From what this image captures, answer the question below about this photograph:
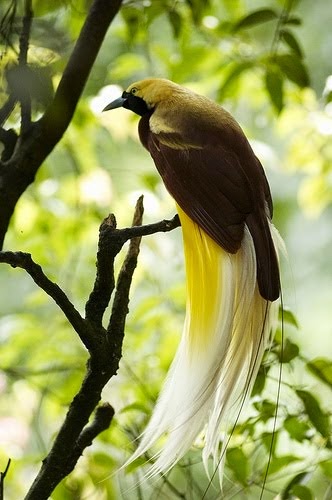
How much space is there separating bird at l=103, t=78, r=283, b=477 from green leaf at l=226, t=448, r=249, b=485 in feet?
0.12

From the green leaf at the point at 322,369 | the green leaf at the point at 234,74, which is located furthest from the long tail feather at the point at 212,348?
the green leaf at the point at 234,74

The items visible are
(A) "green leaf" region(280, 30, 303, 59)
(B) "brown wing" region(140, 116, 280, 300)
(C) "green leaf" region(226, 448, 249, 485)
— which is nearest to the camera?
(B) "brown wing" region(140, 116, 280, 300)

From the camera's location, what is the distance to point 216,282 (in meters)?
1.09

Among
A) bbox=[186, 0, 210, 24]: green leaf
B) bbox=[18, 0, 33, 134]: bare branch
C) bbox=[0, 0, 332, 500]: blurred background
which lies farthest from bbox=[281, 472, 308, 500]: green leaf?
bbox=[186, 0, 210, 24]: green leaf

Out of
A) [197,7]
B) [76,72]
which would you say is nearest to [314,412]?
[76,72]

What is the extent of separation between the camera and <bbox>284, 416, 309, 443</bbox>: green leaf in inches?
47.2

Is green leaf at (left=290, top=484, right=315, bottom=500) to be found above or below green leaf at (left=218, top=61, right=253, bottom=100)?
below

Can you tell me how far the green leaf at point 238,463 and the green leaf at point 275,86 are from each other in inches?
24.4

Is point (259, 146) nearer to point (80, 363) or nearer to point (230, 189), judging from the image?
point (80, 363)

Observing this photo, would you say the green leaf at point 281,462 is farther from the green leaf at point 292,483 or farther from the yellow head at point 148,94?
the yellow head at point 148,94

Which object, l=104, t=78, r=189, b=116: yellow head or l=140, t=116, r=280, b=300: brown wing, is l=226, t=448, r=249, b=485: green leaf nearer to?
l=140, t=116, r=280, b=300: brown wing

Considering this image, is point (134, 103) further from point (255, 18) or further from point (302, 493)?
point (302, 493)

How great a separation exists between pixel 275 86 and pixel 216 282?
57 centimetres

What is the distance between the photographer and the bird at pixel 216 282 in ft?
3.43
